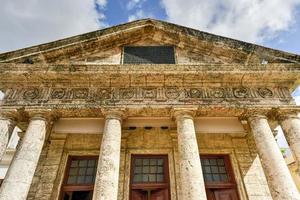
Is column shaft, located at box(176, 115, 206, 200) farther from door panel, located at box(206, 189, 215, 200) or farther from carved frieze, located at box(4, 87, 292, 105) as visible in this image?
door panel, located at box(206, 189, 215, 200)

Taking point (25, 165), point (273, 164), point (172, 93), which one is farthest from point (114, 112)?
point (273, 164)

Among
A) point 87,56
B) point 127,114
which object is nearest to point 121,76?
point 127,114

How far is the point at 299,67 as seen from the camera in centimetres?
752

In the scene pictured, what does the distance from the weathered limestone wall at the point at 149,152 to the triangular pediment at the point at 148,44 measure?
279cm

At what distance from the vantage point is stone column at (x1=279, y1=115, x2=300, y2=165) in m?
6.53

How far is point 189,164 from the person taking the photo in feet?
20.1

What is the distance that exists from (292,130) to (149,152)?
4.58 m

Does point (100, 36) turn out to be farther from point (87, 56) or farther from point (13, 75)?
point (13, 75)

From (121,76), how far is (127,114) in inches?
49.1

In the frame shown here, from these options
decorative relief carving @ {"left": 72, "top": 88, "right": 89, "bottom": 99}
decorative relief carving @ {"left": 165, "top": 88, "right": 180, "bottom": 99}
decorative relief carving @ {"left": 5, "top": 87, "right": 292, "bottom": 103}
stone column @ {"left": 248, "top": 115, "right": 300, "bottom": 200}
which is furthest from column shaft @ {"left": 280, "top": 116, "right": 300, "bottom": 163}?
decorative relief carving @ {"left": 72, "top": 88, "right": 89, "bottom": 99}

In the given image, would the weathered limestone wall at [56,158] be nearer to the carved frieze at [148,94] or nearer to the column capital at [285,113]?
the carved frieze at [148,94]

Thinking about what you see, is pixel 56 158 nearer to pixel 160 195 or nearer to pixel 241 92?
pixel 160 195

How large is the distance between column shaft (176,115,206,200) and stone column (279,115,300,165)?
8.91 feet

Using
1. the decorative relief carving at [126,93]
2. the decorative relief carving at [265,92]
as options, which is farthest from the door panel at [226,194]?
the decorative relief carving at [126,93]
